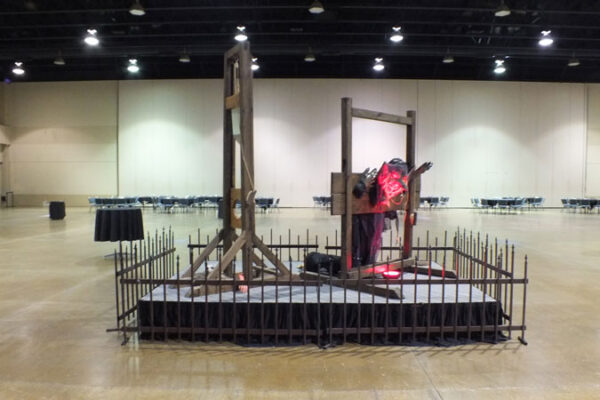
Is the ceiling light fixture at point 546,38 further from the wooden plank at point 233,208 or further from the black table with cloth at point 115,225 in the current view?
the black table with cloth at point 115,225

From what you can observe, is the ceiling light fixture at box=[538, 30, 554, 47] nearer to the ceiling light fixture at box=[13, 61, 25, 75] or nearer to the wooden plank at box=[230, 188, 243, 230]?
the wooden plank at box=[230, 188, 243, 230]

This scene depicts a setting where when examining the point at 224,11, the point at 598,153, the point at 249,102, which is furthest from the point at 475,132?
the point at 249,102

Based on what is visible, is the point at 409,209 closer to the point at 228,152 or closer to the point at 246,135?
the point at 246,135

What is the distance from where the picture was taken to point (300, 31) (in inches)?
588

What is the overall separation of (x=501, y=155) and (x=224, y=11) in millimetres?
16671

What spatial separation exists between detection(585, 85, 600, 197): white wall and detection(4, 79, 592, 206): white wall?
13.0 inches

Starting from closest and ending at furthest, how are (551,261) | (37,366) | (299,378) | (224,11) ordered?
(299,378) → (37,366) → (551,261) → (224,11)

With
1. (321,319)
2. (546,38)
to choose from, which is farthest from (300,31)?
(321,319)

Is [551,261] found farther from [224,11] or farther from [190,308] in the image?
[224,11]

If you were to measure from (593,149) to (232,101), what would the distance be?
2480 centimetres

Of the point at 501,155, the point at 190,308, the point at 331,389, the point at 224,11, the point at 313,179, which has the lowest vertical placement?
the point at 331,389

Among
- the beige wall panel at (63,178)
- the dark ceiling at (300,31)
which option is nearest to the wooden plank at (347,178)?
the dark ceiling at (300,31)

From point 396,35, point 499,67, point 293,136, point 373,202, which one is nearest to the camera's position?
point 373,202

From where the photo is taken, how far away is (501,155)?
2206 centimetres
